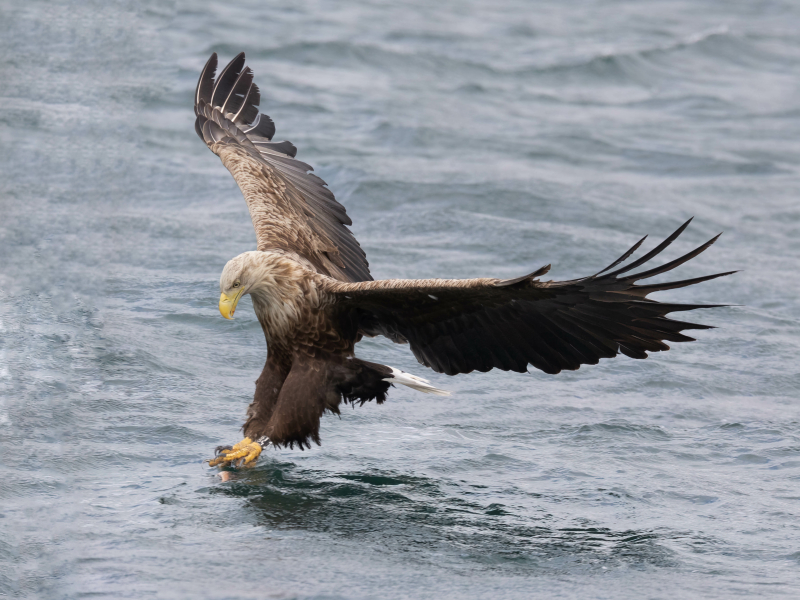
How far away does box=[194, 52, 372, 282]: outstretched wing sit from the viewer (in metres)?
6.61

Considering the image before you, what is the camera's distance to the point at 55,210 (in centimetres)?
970

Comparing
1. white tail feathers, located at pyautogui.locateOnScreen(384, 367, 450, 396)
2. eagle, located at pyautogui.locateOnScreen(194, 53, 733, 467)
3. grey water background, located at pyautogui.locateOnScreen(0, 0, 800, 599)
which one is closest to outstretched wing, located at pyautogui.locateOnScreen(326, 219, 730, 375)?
eagle, located at pyautogui.locateOnScreen(194, 53, 733, 467)

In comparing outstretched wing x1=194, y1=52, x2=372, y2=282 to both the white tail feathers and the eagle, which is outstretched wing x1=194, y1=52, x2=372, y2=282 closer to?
the eagle

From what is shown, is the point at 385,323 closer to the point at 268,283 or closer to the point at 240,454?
the point at 268,283

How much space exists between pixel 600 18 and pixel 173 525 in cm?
1601

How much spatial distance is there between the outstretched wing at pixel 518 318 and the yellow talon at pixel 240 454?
0.81 metres

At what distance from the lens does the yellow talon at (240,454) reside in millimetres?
5668

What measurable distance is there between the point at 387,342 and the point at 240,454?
265 centimetres

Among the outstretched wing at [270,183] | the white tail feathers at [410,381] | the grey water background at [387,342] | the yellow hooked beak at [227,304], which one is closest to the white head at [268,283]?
the yellow hooked beak at [227,304]

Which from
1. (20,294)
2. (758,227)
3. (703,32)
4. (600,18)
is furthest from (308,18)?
(20,294)

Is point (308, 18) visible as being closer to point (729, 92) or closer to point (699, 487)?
point (729, 92)

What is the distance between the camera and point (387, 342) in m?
8.23

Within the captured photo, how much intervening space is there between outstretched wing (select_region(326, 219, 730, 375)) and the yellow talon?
810 mm

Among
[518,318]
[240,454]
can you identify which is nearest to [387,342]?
[240,454]
